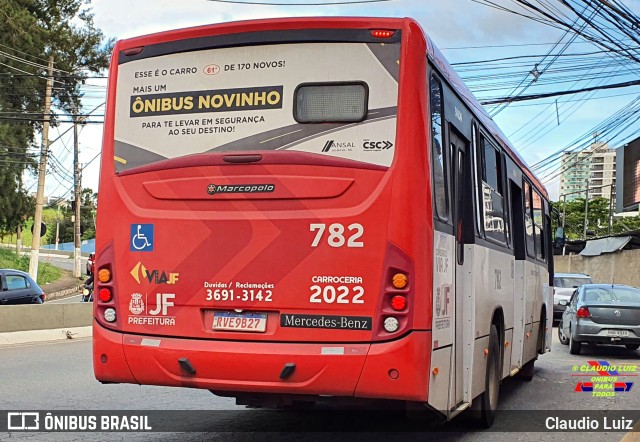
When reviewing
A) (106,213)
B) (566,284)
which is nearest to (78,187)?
(566,284)

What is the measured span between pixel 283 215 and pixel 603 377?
995 centimetres

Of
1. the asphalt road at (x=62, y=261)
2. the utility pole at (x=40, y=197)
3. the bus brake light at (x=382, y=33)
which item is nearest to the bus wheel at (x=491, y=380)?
the bus brake light at (x=382, y=33)

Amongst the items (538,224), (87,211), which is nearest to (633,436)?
(538,224)

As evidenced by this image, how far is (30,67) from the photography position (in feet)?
149

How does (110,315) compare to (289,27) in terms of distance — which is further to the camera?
(110,315)

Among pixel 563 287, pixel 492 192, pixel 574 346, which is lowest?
pixel 574 346

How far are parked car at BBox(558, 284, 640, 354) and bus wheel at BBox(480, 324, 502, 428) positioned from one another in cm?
846

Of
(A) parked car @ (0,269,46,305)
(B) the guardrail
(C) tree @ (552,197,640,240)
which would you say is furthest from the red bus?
(C) tree @ (552,197,640,240)

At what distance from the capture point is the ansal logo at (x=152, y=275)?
251 inches

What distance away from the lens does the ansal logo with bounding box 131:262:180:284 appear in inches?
251

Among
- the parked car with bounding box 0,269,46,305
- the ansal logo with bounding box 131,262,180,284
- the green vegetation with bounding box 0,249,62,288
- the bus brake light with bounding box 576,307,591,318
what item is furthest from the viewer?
the green vegetation with bounding box 0,249,62,288

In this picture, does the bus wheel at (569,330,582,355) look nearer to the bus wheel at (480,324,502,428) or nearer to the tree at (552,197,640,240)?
the bus wheel at (480,324,502,428)

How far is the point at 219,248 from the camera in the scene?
628 cm

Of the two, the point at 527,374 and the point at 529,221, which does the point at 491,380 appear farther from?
the point at 527,374
